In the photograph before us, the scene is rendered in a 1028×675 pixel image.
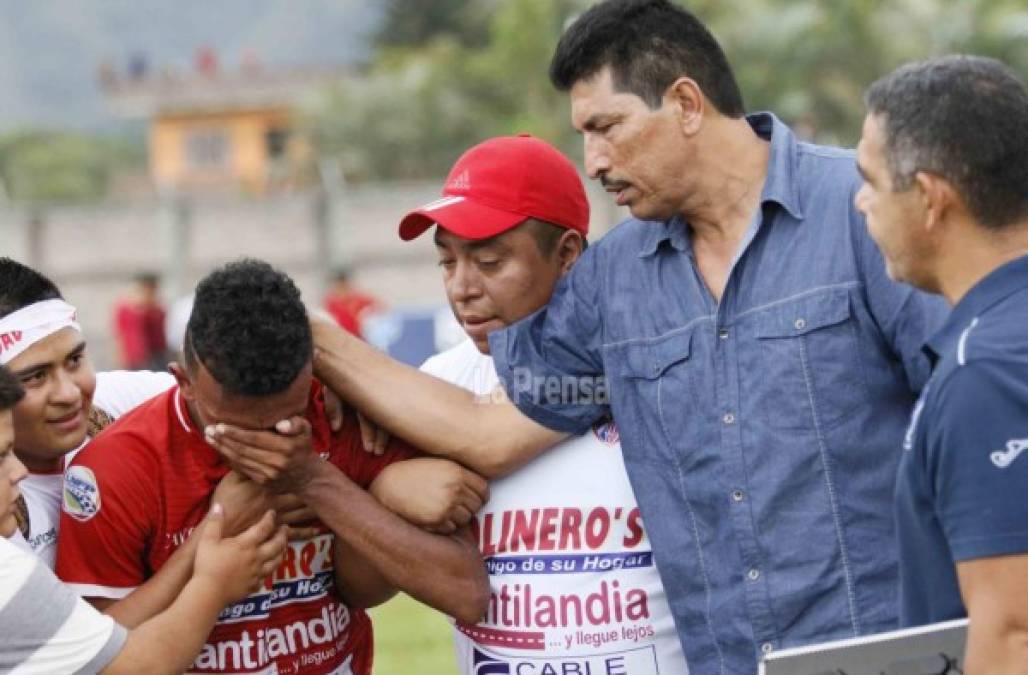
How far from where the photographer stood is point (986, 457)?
266 cm

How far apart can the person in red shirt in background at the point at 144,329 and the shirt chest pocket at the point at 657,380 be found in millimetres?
18766

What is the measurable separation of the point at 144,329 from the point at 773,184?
19.2 m

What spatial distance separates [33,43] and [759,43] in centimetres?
16387

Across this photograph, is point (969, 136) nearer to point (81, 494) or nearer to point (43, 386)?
point (81, 494)

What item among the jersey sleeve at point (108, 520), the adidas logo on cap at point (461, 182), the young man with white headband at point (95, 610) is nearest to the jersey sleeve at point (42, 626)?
the young man with white headband at point (95, 610)

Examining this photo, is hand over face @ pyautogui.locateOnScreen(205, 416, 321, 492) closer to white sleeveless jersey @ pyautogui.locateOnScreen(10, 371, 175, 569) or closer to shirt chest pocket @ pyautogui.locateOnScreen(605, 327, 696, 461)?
white sleeveless jersey @ pyautogui.locateOnScreen(10, 371, 175, 569)

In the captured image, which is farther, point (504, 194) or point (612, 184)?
point (504, 194)

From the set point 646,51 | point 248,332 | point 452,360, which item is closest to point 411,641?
point 452,360

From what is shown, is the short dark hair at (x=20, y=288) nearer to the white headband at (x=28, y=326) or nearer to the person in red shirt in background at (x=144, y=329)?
the white headband at (x=28, y=326)

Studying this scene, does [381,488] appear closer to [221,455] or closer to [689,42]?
[221,455]

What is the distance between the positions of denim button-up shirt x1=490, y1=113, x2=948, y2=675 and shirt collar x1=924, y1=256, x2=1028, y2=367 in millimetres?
500

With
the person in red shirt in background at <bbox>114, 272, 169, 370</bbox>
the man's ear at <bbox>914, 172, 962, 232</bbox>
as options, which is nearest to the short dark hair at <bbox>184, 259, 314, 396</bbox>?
the man's ear at <bbox>914, 172, 962, 232</bbox>

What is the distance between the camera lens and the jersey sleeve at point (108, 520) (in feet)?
11.8

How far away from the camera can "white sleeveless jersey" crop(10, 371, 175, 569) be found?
373cm
